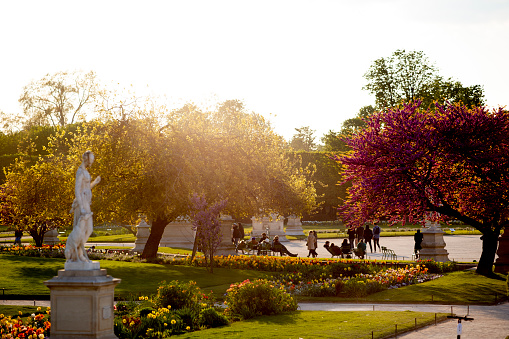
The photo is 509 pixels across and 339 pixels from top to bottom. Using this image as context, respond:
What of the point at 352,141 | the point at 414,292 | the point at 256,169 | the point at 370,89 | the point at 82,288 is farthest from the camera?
the point at 370,89

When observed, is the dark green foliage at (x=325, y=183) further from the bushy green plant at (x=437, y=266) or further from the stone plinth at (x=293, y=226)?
the bushy green plant at (x=437, y=266)

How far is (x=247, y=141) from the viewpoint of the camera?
25.0 meters

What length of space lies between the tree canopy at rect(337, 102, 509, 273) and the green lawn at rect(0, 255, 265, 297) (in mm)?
5140

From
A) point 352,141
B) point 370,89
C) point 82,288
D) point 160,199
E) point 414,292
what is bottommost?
point 414,292

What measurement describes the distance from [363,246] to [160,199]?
990 cm

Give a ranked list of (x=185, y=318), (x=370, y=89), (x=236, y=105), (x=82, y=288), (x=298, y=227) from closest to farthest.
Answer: (x=82, y=288)
(x=185, y=318)
(x=298, y=227)
(x=370, y=89)
(x=236, y=105)

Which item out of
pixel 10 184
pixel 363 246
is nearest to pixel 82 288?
pixel 363 246

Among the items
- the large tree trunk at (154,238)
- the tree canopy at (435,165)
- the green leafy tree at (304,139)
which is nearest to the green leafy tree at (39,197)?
the large tree trunk at (154,238)

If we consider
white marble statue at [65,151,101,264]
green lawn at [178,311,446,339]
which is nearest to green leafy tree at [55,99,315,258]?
green lawn at [178,311,446,339]

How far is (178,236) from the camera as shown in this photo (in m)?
36.7

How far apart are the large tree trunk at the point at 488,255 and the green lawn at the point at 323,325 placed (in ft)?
Result: 27.0

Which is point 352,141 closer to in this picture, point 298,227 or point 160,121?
point 160,121

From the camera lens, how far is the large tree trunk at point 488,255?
69.6 ft

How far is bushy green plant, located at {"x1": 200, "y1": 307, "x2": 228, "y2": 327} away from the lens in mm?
12633
